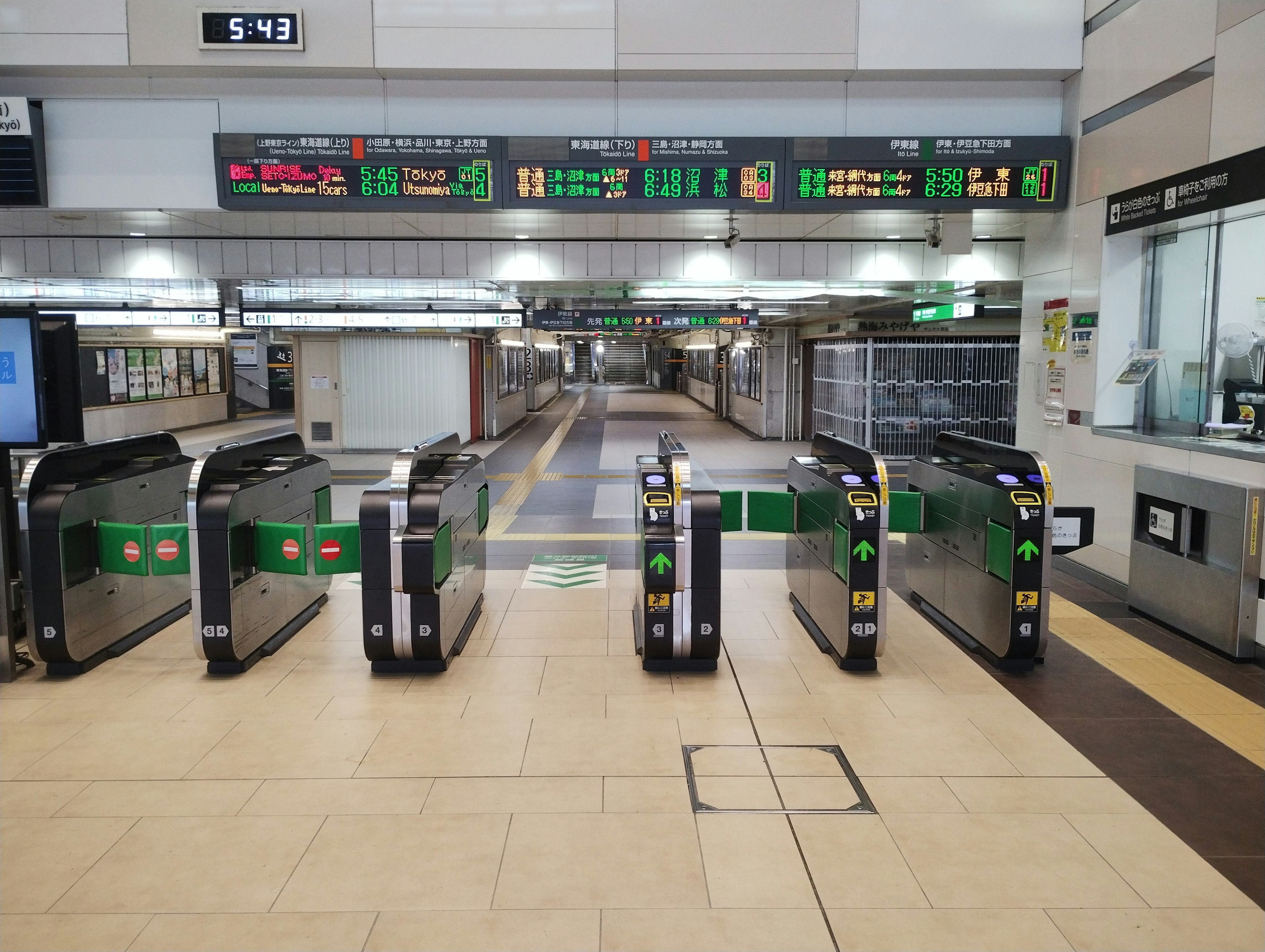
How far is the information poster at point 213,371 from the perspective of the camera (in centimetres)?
2062

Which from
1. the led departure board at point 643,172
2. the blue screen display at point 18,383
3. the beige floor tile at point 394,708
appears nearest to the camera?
the beige floor tile at point 394,708

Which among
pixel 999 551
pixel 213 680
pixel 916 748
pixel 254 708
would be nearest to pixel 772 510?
pixel 999 551

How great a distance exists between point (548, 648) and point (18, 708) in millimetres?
2757

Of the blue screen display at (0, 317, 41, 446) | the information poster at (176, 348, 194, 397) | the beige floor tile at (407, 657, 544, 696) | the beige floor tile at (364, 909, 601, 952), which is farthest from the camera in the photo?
the information poster at (176, 348, 194, 397)

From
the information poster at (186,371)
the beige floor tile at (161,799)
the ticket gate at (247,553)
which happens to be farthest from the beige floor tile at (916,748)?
the information poster at (186,371)

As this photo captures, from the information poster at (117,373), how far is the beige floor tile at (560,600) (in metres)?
13.7

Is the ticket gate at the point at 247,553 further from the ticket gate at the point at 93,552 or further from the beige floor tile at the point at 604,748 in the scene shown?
the beige floor tile at the point at 604,748

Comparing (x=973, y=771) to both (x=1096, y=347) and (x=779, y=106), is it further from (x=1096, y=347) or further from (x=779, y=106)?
(x=779, y=106)

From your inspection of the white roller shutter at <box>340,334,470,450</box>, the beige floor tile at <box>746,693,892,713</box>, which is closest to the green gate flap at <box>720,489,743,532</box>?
the beige floor tile at <box>746,693,892,713</box>

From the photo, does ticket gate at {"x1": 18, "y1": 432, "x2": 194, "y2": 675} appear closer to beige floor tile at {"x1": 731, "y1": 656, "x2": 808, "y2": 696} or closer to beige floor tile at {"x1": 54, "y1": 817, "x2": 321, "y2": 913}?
beige floor tile at {"x1": 54, "y1": 817, "x2": 321, "y2": 913}

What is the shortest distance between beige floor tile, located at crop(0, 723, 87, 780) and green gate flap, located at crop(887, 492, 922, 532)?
4904 millimetres

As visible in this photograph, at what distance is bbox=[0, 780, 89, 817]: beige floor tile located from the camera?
3396mm

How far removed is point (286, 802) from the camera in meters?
3.46

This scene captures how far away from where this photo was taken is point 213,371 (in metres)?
21.0
